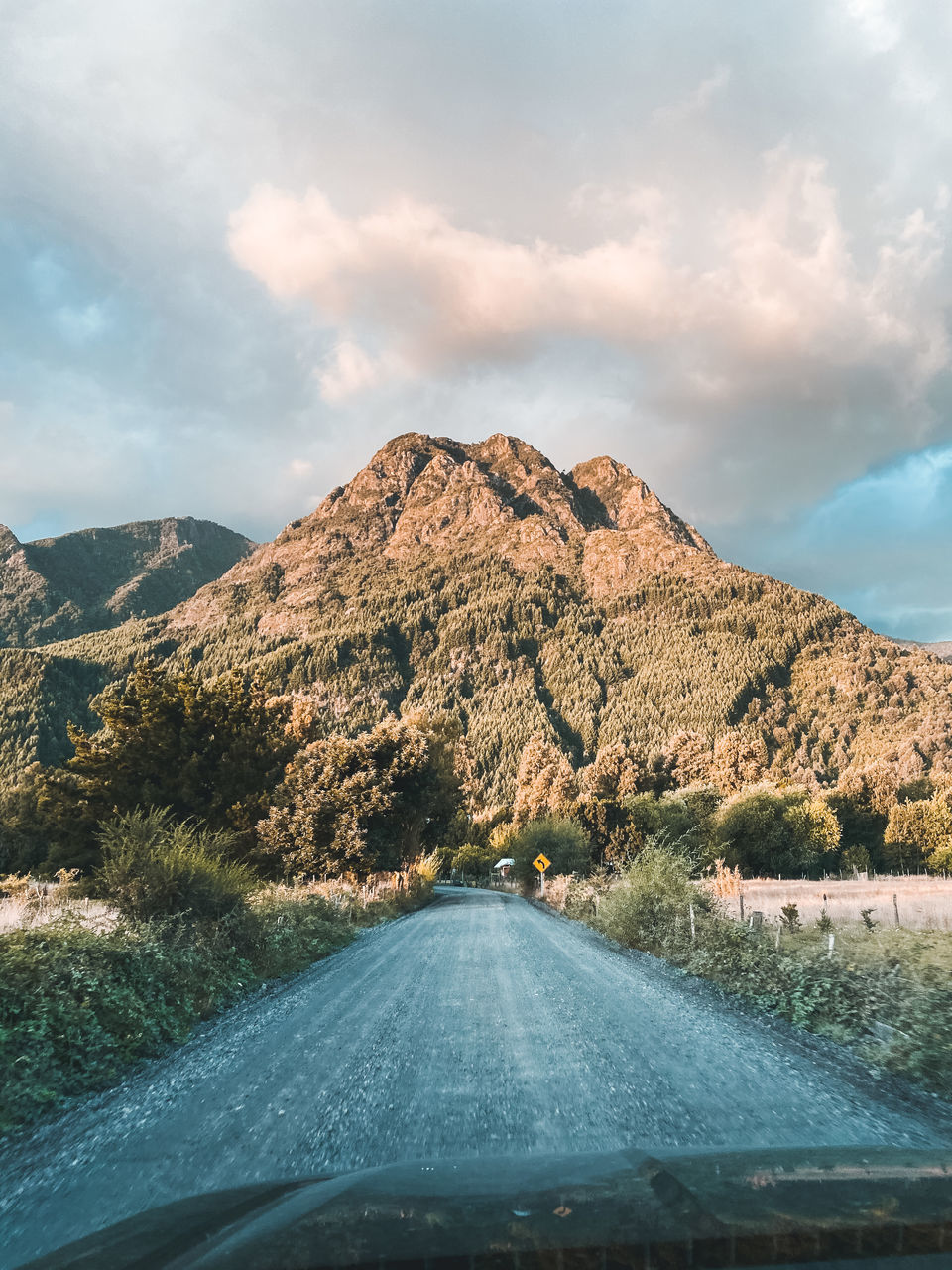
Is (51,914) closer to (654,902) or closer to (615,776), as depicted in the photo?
(654,902)

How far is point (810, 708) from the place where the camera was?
648ft

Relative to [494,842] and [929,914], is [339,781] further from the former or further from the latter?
[494,842]

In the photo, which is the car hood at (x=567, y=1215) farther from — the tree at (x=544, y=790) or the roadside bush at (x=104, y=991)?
the tree at (x=544, y=790)

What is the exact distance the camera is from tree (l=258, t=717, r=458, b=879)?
109ft

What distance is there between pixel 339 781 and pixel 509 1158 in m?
34.6

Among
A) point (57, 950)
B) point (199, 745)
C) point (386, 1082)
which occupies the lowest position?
point (386, 1082)

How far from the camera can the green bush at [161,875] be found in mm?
11859

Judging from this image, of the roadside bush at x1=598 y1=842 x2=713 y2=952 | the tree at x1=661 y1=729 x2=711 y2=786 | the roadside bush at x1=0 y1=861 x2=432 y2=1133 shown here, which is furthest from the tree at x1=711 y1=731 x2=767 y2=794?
the roadside bush at x1=0 y1=861 x2=432 y2=1133

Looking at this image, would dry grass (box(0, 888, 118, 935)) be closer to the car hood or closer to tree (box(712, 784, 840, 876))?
the car hood

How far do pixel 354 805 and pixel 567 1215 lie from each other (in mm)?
34301

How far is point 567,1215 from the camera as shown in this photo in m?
2.40

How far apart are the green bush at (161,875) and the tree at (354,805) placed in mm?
20064

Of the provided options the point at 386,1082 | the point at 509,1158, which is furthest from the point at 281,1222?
the point at 386,1082

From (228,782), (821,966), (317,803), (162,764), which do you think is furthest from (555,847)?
(821,966)
